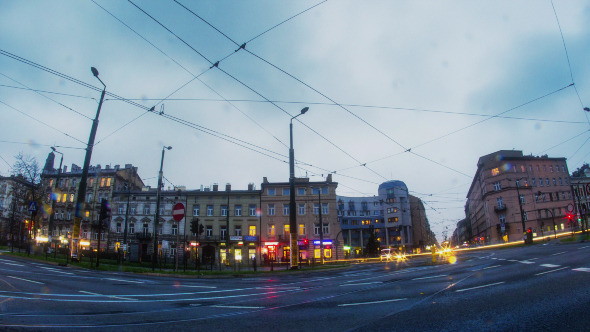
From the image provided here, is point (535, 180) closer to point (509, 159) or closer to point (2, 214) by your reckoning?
point (509, 159)

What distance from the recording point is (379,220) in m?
97.1

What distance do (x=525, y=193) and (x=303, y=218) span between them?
47.7 metres

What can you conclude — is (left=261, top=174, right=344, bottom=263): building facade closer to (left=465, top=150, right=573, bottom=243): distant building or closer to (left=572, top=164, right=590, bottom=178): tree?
(left=465, top=150, right=573, bottom=243): distant building

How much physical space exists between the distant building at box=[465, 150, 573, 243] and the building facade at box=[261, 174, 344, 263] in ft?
126

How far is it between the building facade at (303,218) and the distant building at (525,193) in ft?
126

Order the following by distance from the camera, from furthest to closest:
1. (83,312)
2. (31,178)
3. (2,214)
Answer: (2,214)
(31,178)
(83,312)

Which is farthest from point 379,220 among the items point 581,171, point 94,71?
point 94,71

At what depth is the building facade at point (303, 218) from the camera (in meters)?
47.5

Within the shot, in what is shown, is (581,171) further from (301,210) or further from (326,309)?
(326,309)

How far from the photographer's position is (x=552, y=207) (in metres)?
64.8

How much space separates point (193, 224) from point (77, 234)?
21.3 feet

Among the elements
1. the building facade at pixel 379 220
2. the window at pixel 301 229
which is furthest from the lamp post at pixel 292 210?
the building facade at pixel 379 220

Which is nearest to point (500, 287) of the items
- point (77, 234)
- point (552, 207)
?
point (77, 234)

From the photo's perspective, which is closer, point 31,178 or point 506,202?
point 31,178
